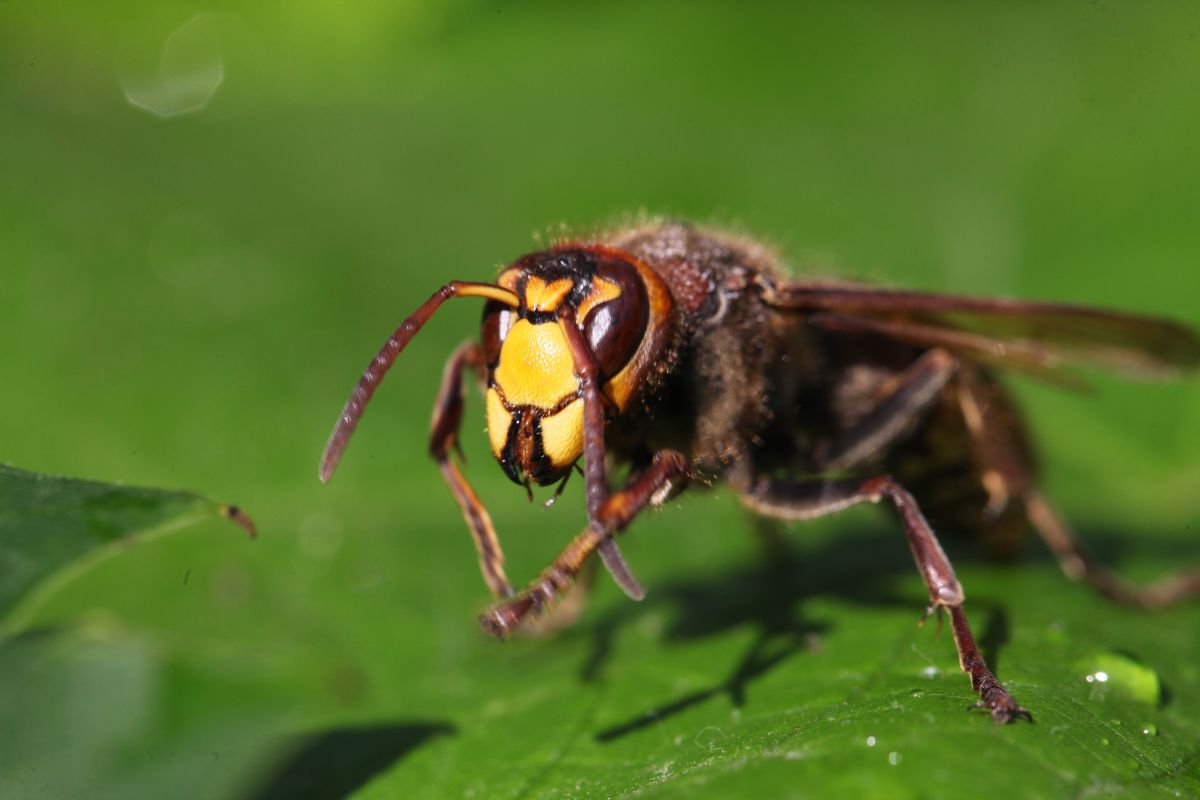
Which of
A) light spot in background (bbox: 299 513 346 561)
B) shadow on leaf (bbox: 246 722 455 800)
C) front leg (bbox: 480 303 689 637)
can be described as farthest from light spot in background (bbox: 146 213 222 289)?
front leg (bbox: 480 303 689 637)

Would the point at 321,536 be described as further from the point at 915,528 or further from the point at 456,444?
the point at 915,528

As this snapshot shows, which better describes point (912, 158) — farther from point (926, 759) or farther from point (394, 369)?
point (926, 759)

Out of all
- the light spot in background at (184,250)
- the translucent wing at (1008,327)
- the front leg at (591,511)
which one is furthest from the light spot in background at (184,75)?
the front leg at (591,511)

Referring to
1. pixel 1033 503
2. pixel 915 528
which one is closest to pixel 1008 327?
pixel 1033 503

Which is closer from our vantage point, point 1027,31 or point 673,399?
point 673,399

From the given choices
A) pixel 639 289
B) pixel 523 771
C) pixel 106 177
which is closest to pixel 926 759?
pixel 523 771

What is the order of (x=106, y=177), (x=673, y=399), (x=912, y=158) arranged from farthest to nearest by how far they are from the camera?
(x=912, y=158) < (x=106, y=177) < (x=673, y=399)

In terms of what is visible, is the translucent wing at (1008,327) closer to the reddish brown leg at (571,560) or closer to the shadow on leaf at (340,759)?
the reddish brown leg at (571,560)
